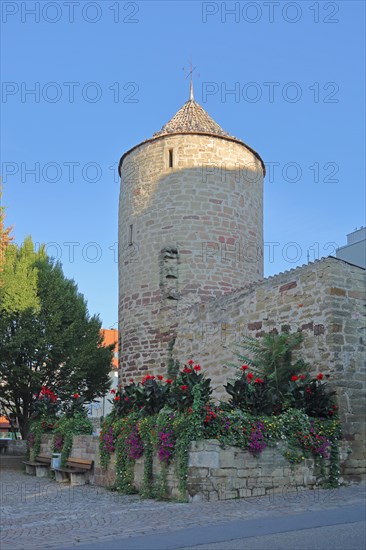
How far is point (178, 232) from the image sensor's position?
1797cm

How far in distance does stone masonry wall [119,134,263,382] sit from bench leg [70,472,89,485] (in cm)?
496

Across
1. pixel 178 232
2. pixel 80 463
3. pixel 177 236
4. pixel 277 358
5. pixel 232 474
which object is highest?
pixel 178 232

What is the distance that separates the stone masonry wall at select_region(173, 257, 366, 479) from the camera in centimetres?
1108

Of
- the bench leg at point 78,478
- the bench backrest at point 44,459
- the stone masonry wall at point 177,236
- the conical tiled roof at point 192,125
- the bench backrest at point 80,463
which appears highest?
the conical tiled roof at point 192,125

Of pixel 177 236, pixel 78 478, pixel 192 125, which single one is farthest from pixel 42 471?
pixel 192 125

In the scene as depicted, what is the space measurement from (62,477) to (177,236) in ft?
25.5

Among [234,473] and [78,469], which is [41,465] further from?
[234,473]

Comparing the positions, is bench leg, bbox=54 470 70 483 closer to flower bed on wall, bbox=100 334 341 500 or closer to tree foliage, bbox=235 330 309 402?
flower bed on wall, bbox=100 334 341 500

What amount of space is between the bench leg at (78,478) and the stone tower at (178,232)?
16.1 ft

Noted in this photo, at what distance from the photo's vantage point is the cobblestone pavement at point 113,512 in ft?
22.0

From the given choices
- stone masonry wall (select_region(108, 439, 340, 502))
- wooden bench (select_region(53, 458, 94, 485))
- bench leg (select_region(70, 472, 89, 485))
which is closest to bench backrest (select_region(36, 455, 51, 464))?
wooden bench (select_region(53, 458, 94, 485))

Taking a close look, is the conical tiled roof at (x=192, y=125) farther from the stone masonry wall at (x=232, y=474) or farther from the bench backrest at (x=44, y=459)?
the stone masonry wall at (x=232, y=474)

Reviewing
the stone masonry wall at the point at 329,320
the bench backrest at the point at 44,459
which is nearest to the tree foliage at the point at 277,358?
the stone masonry wall at the point at 329,320

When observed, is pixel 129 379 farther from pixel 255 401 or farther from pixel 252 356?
pixel 255 401
